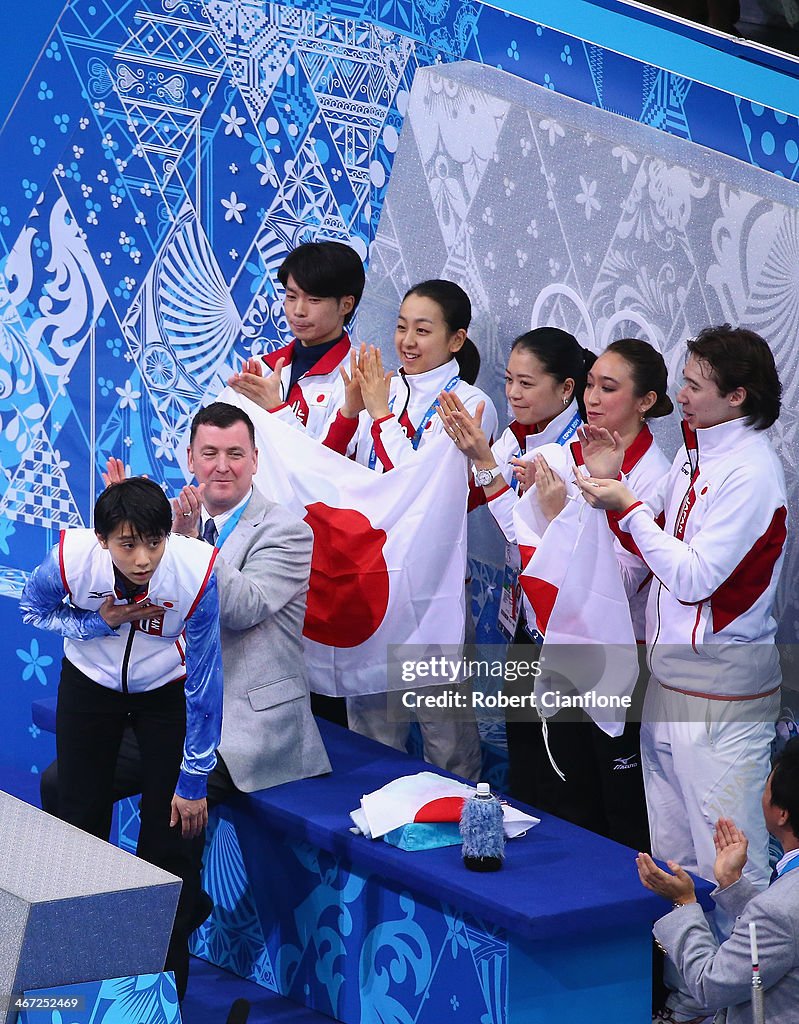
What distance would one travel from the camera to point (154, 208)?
239 inches

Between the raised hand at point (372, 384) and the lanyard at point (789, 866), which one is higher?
the raised hand at point (372, 384)

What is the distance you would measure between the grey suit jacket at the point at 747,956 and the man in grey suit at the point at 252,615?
1.43 m

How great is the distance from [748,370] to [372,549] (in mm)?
1362

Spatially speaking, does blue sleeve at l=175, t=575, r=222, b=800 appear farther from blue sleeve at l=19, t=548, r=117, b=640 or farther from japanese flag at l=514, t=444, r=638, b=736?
japanese flag at l=514, t=444, r=638, b=736

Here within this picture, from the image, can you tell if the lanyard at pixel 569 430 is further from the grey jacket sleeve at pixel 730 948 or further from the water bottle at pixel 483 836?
the grey jacket sleeve at pixel 730 948

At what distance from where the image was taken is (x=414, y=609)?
4.99 meters

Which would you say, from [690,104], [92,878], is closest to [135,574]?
[92,878]

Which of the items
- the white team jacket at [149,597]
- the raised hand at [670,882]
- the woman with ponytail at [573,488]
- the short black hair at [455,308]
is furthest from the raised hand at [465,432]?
the raised hand at [670,882]

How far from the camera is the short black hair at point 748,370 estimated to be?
4.11 m

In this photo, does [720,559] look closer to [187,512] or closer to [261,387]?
[187,512]

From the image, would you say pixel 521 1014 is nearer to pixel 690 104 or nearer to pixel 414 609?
pixel 414 609

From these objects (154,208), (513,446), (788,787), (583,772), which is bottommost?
(583,772)

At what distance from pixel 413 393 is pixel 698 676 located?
134cm

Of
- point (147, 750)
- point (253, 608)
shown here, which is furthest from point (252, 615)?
point (147, 750)
